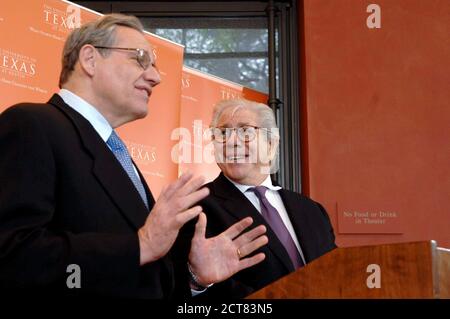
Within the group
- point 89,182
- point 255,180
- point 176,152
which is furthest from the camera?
point 176,152

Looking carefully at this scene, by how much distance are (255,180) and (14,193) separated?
1.47 m

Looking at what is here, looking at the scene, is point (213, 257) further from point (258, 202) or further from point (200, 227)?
point (258, 202)

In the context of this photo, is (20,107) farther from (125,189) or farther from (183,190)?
(183,190)

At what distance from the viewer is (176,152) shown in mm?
4637

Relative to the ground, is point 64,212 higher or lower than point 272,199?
lower

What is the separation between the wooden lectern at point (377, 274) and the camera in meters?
1.54

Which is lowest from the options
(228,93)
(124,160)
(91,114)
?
(124,160)

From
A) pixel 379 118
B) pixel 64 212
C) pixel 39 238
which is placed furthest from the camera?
pixel 379 118

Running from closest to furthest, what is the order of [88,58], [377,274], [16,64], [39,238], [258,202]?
[377,274]
[39,238]
[88,58]
[258,202]
[16,64]

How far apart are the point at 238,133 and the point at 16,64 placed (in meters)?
1.39

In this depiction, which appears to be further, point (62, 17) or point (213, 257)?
point (62, 17)

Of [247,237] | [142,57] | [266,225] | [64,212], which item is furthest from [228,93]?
[64,212]

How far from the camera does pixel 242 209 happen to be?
2.84 m
